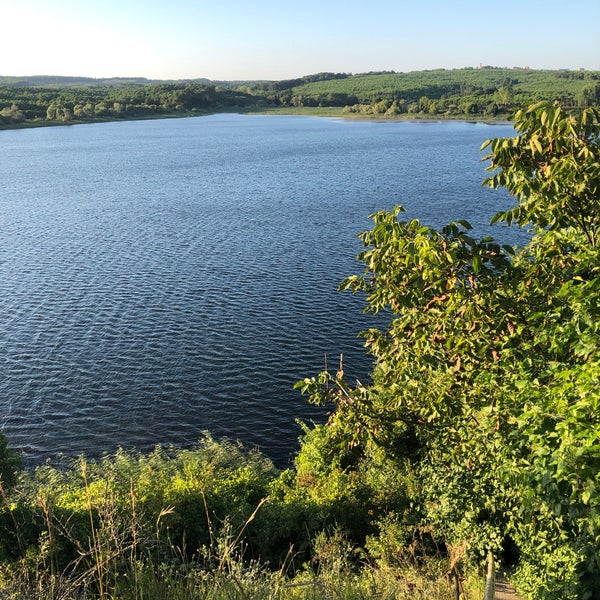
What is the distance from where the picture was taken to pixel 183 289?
4191cm

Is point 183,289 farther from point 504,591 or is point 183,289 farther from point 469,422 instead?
point 469,422

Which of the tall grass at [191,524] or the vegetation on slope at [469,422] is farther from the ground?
the vegetation on slope at [469,422]

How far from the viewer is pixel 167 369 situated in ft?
104

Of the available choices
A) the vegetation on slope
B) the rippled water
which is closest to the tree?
the vegetation on slope

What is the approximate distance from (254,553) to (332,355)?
17.7m

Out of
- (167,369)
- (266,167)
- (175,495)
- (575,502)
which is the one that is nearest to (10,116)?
(266,167)

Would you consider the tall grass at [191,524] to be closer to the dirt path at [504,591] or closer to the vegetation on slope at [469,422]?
the vegetation on slope at [469,422]

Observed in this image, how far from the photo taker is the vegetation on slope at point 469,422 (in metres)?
6.50

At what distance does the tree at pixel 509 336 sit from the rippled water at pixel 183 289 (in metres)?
14.9

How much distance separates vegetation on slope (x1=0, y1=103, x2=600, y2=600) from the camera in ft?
21.3

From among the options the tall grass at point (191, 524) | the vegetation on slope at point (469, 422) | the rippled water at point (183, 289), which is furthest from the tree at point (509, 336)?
the rippled water at point (183, 289)

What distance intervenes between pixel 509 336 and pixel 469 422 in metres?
2.18

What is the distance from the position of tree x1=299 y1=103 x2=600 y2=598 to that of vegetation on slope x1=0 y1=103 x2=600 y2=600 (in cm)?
4

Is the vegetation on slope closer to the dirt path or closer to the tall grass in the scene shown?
the tall grass
